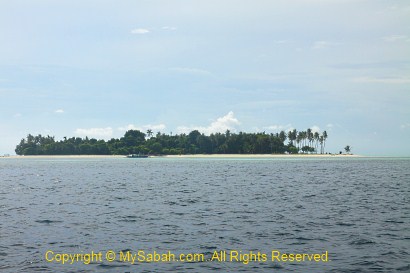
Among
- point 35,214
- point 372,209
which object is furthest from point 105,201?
point 372,209

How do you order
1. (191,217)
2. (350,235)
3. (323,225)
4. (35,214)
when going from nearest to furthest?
(350,235) < (323,225) < (191,217) < (35,214)

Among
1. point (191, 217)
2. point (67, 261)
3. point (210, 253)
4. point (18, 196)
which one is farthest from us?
point (18, 196)

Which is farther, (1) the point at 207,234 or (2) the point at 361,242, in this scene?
(1) the point at 207,234

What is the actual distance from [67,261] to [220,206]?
25.1m

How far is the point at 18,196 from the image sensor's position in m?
60.4

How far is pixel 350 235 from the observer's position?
101 ft

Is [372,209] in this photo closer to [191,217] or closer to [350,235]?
[350,235]

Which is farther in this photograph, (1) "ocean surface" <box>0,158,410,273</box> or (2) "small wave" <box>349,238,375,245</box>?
(2) "small wave" <box>349,238,375,245</box>

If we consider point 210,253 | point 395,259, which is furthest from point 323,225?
point 210,253

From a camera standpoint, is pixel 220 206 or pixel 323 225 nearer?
pixel 323 225

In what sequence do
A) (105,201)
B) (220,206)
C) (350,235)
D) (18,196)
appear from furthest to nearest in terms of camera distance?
(18,196)
(105,201)
(220,206)
(350,235)

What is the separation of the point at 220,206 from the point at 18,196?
3075cm

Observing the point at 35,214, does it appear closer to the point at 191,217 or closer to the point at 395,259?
the point at 191,217

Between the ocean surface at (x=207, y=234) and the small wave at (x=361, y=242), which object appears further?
the small wave at (x=361, y=242)
